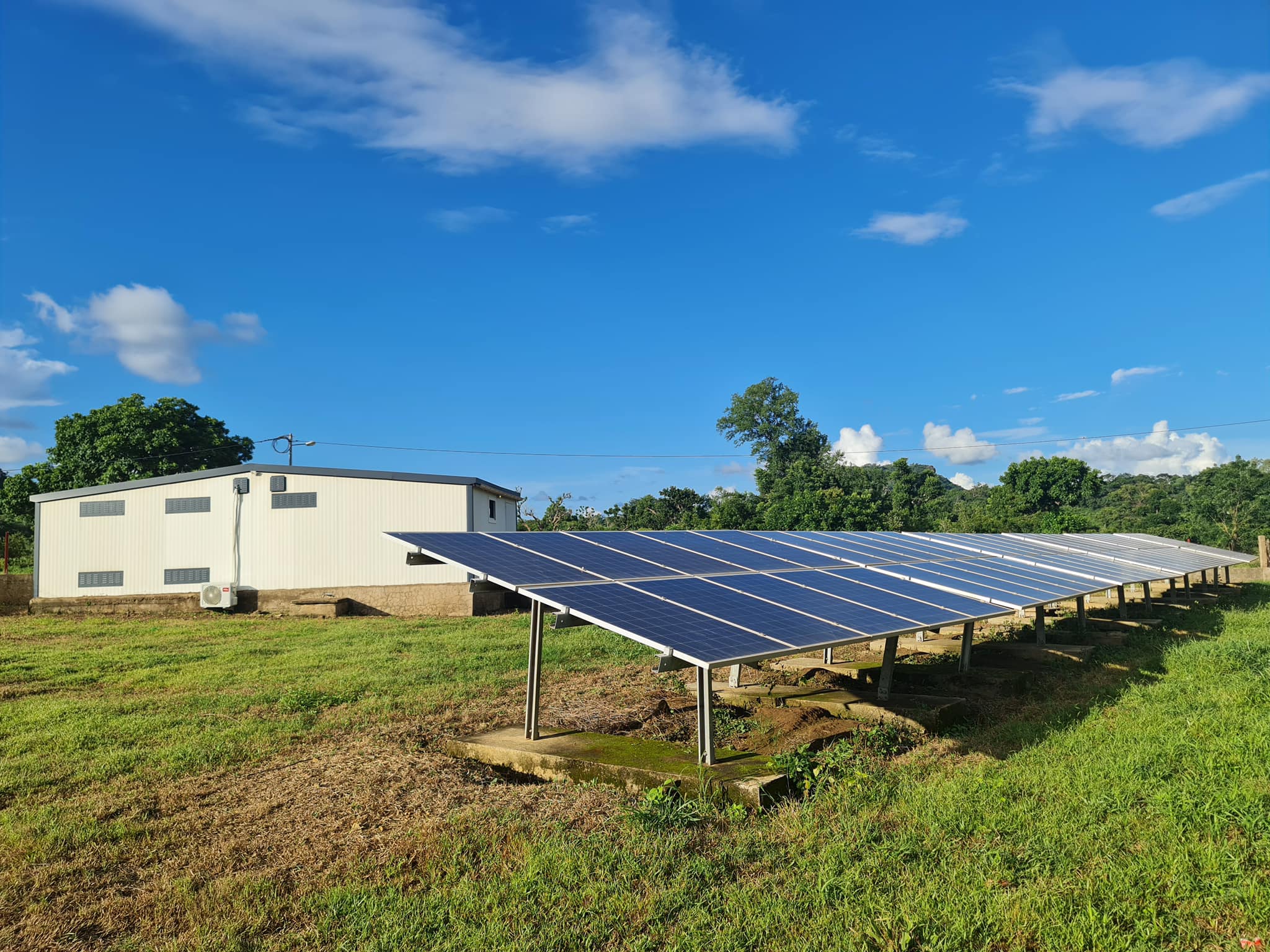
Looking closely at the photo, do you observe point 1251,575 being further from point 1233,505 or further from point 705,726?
point 705,726

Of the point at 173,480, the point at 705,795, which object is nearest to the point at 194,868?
the point at 705,795

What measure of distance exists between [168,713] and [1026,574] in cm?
1295

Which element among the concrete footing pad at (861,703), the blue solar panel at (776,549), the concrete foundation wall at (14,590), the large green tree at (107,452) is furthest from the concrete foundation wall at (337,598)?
the large green tree at (107,452)

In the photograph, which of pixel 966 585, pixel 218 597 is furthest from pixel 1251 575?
pixel 218 597

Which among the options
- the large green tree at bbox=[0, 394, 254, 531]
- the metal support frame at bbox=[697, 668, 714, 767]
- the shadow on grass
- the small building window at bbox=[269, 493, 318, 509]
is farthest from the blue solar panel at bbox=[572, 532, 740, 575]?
the large green tree at bbox=[0, 394, 254, 531]

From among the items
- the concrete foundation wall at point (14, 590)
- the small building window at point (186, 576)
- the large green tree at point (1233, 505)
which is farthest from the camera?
the large green tree at point (1233, 505)

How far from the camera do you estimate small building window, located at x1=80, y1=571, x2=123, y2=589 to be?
27.2 m

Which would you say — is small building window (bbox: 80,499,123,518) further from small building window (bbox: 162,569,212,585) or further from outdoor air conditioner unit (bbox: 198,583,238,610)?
outdoor air conditioner unit (bbox: 198,583,238,610)

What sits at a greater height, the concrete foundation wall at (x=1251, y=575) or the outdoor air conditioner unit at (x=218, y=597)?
the outdoor air conditioner unit at (x=218, y=597)

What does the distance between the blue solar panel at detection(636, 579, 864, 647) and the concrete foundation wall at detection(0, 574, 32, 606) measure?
95.3ft

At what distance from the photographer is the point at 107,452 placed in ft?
149

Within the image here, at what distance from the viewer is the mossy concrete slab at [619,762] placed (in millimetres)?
6496

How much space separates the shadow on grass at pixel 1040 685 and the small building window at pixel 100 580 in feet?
85.2

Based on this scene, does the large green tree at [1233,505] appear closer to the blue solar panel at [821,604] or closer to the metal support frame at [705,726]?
the blue solar panel at [821,604]
